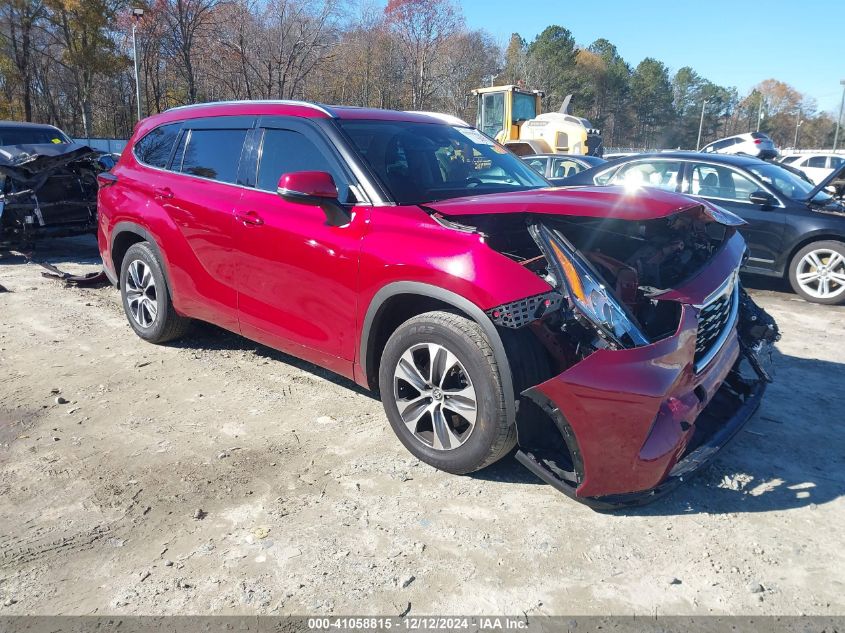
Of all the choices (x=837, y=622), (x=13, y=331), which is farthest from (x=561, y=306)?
(x=13, y=331)

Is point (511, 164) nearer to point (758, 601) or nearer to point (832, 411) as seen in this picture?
point (832, 411)

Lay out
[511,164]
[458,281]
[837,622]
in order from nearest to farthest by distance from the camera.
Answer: [837,622] → [458,281] → [511,164]

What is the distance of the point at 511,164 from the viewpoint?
182 inches

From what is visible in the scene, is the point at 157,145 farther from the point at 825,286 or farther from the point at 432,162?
the point at 825,286

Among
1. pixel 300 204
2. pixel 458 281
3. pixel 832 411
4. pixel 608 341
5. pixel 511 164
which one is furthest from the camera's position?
pixel 511 164

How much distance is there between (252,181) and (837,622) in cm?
389

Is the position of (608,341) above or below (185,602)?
above

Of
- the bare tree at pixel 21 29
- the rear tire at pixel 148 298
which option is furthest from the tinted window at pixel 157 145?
the bare tree at pixel 21 29

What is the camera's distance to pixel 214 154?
462 cm

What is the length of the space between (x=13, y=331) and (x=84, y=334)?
71cm

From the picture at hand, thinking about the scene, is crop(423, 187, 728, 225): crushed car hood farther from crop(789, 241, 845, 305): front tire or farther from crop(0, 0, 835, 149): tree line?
crop(0, 0, 835, 149): tree line

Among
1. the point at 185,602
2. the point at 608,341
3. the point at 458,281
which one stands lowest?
the point at 185,602

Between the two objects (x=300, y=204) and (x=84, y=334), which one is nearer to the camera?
(x=300, y=204)

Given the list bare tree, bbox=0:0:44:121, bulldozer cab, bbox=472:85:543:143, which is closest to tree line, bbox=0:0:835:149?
bare tree, bbox=0:0:44:121
